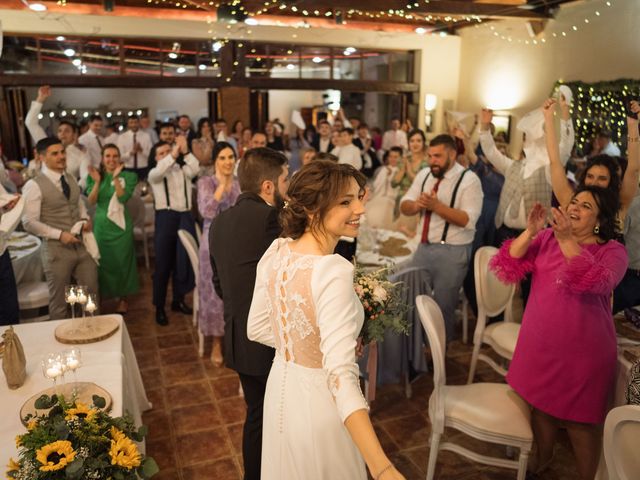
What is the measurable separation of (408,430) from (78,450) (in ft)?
7.26

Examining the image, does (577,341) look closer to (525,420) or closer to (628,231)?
(525,420)

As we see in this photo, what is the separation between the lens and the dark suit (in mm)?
2328

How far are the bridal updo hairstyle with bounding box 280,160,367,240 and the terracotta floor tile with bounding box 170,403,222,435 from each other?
2121 mm

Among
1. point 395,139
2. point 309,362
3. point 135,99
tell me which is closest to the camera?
→ point 309,362

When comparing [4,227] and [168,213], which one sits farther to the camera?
[168,213]

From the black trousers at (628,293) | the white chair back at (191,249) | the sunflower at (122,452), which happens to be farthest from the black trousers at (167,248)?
the black trousers at (628,293)

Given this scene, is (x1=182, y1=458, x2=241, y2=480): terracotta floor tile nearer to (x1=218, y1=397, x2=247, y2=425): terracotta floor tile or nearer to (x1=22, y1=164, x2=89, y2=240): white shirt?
(x1=218, y1=397, x2=247, y2=425): terracotta floor tile

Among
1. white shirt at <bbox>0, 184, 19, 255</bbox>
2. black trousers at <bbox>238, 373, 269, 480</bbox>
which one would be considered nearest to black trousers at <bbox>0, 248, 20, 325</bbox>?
white shirt at <bbox>0, 184, 19, 255</bbox>

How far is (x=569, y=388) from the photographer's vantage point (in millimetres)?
2402

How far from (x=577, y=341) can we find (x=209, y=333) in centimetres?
268

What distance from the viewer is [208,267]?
12.8 ft

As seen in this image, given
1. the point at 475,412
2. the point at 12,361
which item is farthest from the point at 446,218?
the point at 12,361

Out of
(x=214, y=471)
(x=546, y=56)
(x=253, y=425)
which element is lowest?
(x=214, y=471)

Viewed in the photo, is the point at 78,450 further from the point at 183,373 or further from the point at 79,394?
the point at 183,373
